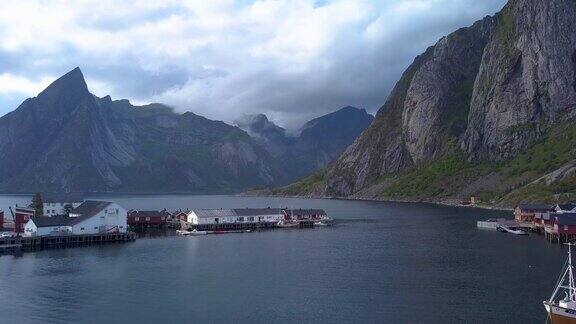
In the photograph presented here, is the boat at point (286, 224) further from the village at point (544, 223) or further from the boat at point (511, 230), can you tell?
the boat at point (511, 230)

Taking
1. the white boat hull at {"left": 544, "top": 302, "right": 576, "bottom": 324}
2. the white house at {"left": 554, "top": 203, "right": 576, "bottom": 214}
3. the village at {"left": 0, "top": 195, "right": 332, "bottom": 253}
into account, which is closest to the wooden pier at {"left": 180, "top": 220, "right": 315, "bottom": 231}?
the village at {"left": 0, "top": 195, "right": 332, "bottom": 253}

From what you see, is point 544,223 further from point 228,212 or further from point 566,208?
point 228,212

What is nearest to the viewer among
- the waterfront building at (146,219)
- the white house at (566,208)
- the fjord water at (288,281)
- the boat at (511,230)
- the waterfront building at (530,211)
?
the fjord water at (288,281)

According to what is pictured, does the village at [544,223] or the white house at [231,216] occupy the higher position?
the white house at [231,216]

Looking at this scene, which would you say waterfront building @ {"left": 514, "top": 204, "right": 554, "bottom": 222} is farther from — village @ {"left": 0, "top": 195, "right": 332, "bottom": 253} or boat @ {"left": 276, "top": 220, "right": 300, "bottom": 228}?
boat @ {"left": 276, "top": 220, "right": 300, "bottom": 228}

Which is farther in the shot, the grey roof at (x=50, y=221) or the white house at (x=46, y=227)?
the grey roof at (x=50, y=221)

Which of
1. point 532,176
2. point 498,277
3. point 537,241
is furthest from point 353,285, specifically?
point 532,176

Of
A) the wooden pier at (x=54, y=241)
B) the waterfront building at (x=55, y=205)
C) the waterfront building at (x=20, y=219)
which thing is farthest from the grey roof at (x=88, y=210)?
the waterfront building at (x=55, y=205)
